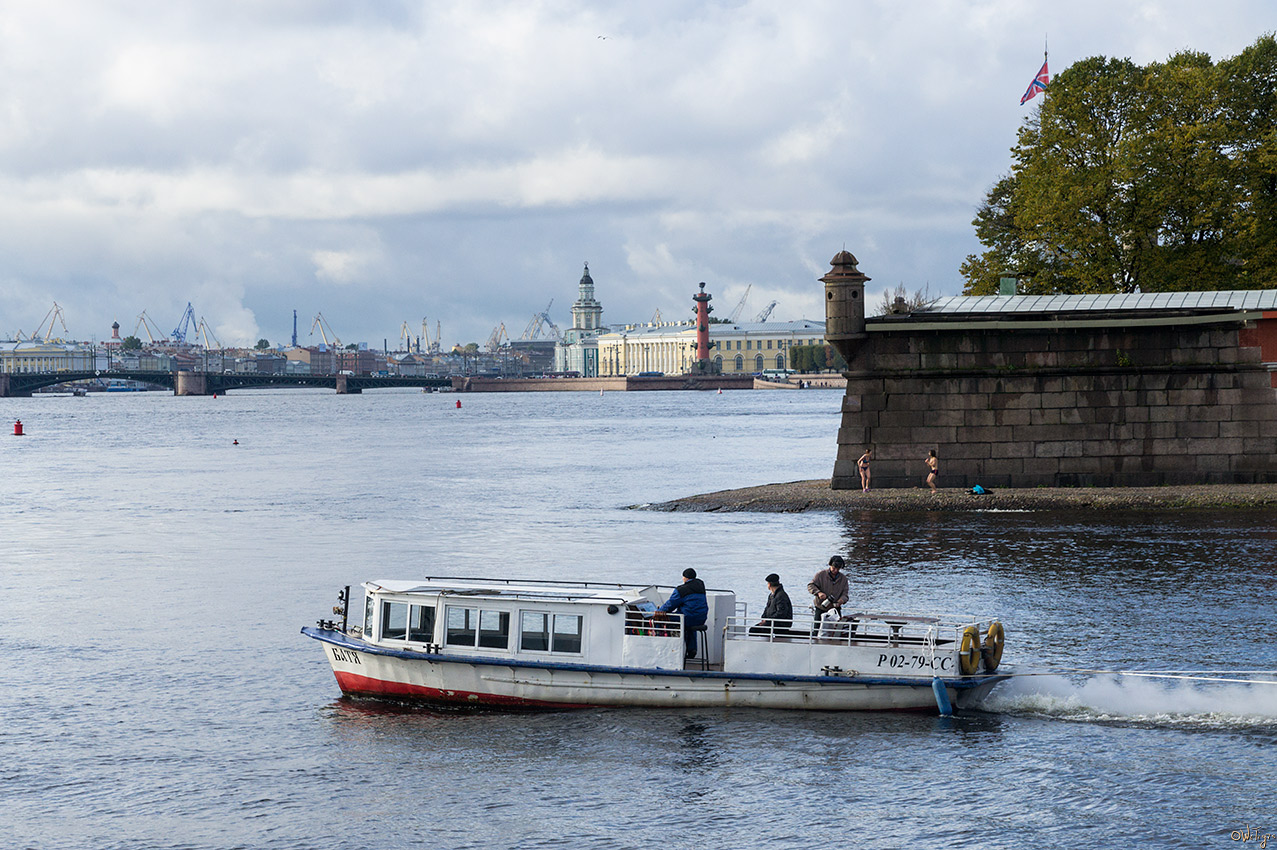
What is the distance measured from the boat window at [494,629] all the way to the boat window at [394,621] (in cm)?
125

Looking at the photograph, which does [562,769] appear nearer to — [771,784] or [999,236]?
[771,784]

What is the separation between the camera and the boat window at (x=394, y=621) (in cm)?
2114

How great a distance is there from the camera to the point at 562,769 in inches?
702

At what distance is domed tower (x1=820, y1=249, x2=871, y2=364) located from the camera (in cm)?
4125

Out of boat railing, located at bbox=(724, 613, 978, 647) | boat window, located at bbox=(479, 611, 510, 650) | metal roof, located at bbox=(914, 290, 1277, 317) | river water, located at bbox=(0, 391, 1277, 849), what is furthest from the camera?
metal roof, located at bbox=(914, 290, 1277, 317)

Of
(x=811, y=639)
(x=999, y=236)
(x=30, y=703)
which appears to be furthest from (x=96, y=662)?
(x=999, y=236)

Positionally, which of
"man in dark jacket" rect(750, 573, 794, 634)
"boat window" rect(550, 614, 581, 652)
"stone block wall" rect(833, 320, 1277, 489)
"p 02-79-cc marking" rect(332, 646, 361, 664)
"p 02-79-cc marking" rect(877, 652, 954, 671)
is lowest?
"p 02-79-cc marking" rect(332, 646, 361, 664)

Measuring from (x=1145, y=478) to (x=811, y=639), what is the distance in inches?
961

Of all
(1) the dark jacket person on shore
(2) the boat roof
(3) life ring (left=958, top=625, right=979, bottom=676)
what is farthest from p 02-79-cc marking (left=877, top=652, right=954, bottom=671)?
(2) the boat roof

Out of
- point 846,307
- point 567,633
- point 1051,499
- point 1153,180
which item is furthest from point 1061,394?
point 567,633

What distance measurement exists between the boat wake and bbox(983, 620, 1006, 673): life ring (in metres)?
0.51

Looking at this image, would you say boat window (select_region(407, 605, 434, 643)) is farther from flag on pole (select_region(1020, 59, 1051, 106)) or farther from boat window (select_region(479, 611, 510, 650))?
flag on pole (select_region(1020, 59, 1051, 106))

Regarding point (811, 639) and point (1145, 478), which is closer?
point (811, 639)

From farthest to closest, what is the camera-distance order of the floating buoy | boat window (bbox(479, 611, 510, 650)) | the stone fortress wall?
the stone fortress wall
boat window (bbox(479, 611, 510, 650))
the floating buoy
